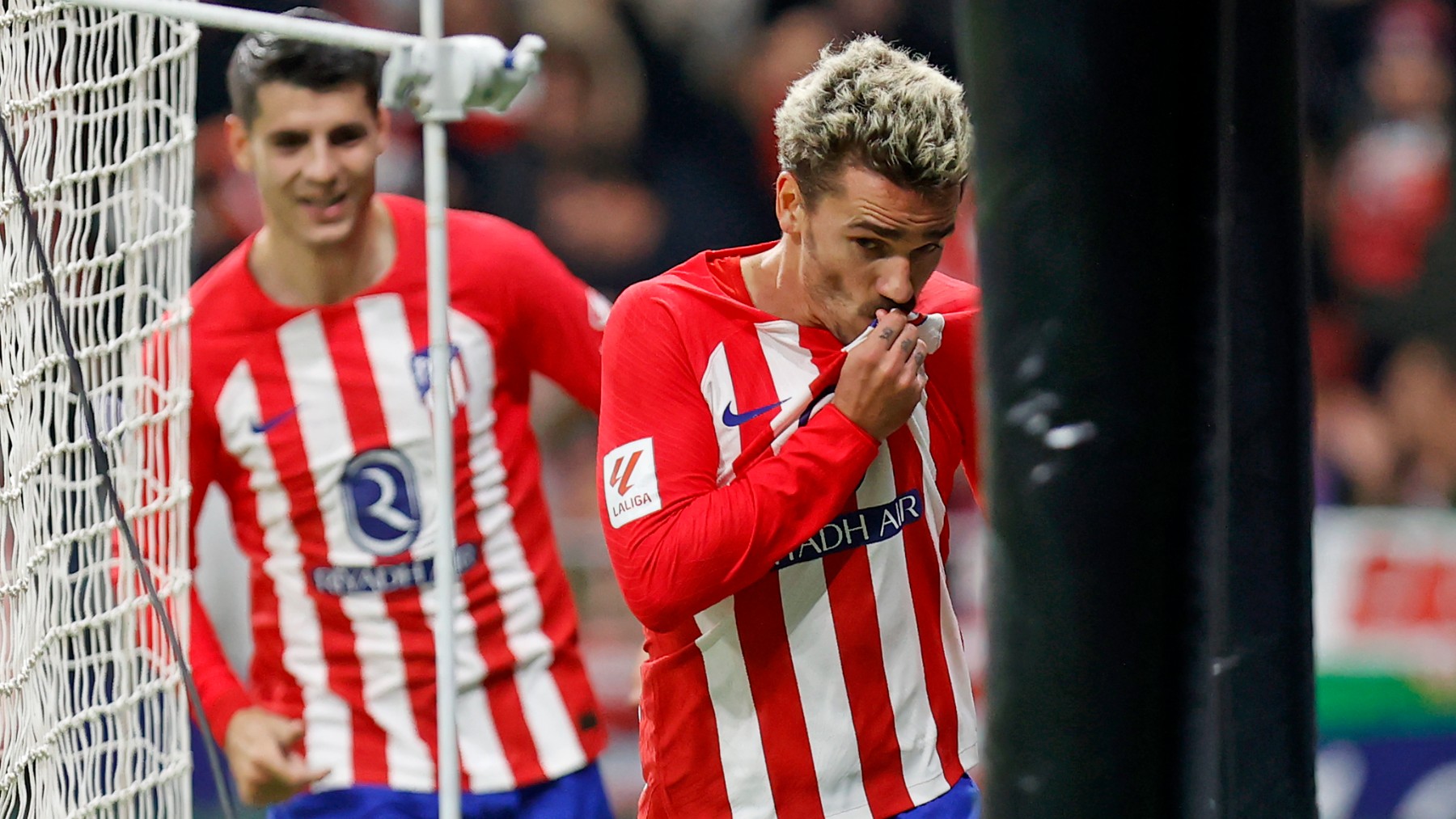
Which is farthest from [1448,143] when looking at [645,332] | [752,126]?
[645,332]

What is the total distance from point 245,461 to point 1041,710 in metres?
2.49

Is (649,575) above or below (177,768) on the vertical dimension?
above

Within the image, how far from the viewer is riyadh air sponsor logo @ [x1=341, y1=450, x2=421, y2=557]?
10.4ft

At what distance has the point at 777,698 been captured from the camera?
2266mm

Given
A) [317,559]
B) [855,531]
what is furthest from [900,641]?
[317,559]

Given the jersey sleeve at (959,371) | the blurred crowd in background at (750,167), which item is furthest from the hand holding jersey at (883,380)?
the blurred crowd in background at (750,167)

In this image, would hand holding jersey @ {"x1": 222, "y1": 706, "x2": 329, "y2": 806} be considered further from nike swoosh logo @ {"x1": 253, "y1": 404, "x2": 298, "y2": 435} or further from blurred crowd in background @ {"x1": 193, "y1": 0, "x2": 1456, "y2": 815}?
blurred crowd in background @ {"x1": 193, "y1": 0, "x2": 1456, "y2": 815}

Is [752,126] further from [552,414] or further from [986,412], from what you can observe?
[986,412]

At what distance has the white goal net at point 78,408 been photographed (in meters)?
2.35

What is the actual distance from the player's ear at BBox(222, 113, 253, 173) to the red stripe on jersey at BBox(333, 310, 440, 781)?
1.25 feet

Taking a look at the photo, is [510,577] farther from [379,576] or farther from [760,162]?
[760,162]

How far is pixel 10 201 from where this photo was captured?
2336mm

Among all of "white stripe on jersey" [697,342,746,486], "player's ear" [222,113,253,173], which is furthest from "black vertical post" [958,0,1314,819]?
"player's ear" [222,113,253,173]

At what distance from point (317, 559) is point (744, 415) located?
1.31m
